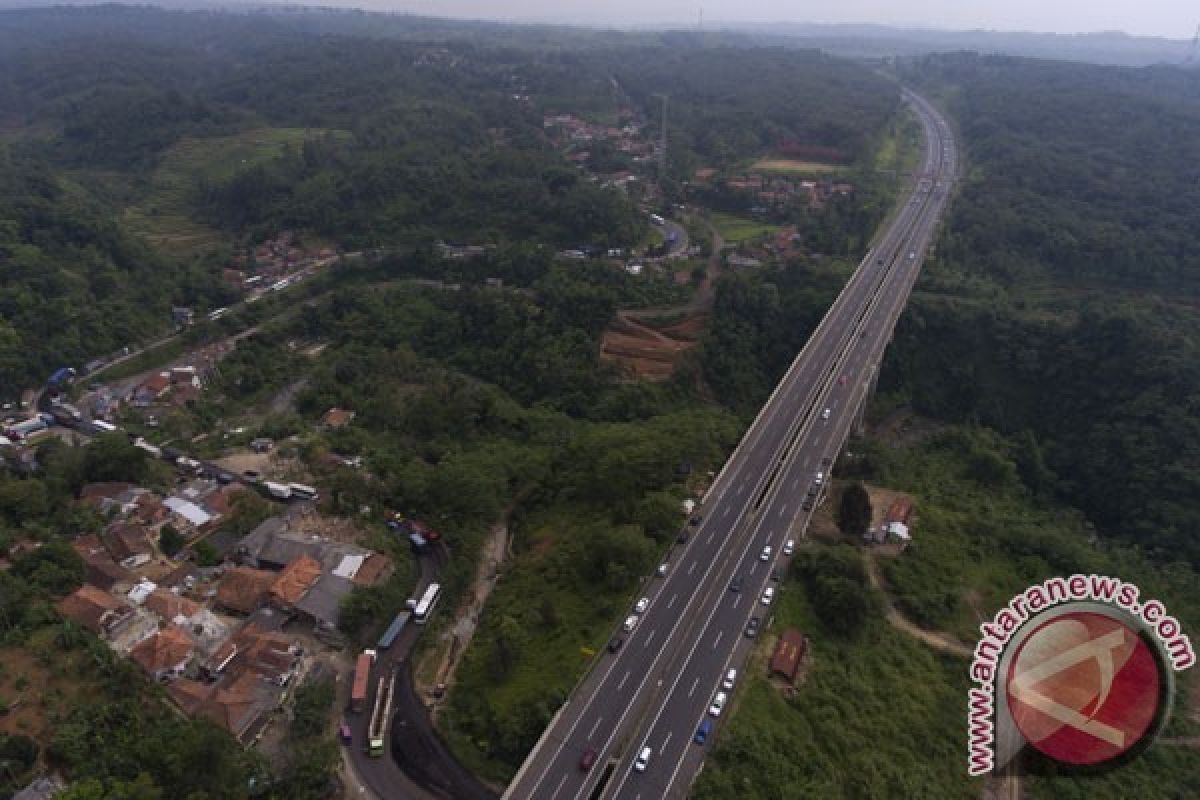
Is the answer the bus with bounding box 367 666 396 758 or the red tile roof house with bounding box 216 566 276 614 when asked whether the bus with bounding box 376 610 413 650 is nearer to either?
the bus with bounding box 367 666 396 758

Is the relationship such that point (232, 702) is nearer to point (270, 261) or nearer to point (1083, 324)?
point (270, 261)

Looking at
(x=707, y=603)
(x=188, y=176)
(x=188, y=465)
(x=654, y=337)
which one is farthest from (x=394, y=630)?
(x=188, y=176)

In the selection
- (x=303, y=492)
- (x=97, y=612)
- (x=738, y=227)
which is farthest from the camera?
(x=738, y=227)

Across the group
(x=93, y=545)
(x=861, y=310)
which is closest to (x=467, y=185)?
(x=861, y=310)

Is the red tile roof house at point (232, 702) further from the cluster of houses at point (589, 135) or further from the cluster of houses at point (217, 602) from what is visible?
the cluster of houses at point (589, 135)

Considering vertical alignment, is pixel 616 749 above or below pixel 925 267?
below

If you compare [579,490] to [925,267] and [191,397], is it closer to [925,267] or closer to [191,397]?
[191,397]
